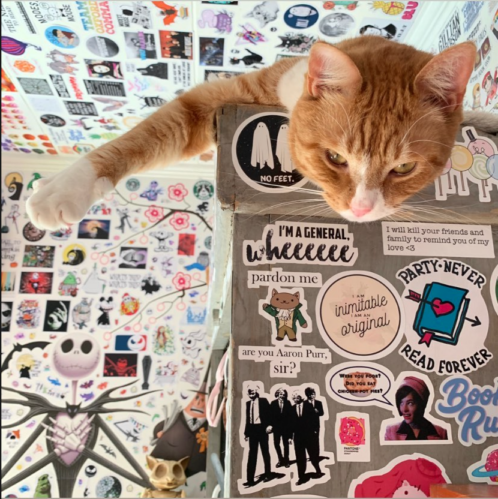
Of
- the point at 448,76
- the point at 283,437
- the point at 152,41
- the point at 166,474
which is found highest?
the point at 152,41

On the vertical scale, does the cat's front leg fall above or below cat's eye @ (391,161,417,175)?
above

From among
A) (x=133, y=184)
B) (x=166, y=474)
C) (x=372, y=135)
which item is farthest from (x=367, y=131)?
(x=133, y=184)

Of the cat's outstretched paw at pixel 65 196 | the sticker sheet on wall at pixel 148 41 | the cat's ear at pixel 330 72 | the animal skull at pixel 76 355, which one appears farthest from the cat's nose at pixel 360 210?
the animal skull at pixel 76 355

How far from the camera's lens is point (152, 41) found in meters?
1.94

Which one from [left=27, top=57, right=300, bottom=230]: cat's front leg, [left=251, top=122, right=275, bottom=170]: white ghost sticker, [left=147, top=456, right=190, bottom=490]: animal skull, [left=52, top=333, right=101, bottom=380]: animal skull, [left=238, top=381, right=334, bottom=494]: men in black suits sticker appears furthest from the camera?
[left=52, top=333, right=101, bottom=380]: animal skull

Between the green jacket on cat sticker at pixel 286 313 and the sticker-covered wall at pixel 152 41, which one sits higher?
the sticker-covered wall at pixel 152 41

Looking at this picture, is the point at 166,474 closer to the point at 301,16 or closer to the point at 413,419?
the point at 413,419

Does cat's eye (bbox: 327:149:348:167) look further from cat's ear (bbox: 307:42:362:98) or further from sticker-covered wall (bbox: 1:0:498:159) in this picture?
sticker-covered wall (bbox: 1:0:498:159)

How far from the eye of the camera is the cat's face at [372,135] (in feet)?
2.42

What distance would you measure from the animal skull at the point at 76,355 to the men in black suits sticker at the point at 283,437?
7.13 feet

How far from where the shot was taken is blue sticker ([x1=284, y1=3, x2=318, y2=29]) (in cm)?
178

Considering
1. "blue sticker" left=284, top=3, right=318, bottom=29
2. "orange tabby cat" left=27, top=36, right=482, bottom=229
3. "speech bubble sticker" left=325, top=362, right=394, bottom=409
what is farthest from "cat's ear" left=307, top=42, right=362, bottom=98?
"blue sticker" left=284, top=3, right=318, bottom=29

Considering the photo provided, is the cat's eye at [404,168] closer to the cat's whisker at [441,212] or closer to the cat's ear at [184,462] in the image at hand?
the cat's whisker at [441,212]

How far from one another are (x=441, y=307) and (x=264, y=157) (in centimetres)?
38
